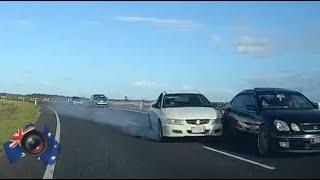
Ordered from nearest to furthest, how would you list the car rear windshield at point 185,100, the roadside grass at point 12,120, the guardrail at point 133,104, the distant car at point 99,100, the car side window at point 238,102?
the car side window at point 238,102, the car rear windshield at point 185,100, the roadside grass at point 12,120, the guardrail at point 133,104, the distant car at point 99,100

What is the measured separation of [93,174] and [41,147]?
2848 mm

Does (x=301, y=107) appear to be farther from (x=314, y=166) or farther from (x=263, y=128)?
(x=314, y=166)

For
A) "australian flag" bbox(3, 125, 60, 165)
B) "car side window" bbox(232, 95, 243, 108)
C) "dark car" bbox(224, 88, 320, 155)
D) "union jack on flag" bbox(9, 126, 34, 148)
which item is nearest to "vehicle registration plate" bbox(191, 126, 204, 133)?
"dark car" bbox(224, 88, 320, 155)

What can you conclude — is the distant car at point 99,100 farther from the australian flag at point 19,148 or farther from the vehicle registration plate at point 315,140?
the vehicle registration plate at point 315,140

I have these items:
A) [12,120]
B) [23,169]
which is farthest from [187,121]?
[12,120]

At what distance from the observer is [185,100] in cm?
1770

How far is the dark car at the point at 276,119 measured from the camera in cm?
1248

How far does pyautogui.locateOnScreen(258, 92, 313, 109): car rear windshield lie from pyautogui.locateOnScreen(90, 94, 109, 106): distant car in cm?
4573

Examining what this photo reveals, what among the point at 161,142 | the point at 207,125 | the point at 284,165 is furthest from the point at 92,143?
the point at 284,165

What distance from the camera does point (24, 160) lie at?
12680mm

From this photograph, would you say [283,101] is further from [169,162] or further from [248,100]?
[169,162]

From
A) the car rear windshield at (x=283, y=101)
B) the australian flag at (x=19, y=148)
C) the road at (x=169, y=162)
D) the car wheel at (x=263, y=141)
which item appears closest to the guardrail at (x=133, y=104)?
the road at (x=169, y=162)

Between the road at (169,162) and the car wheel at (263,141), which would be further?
the car wheel at (263,141)

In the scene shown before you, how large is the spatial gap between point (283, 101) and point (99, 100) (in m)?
46.6
